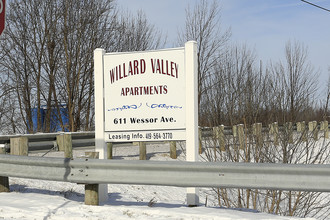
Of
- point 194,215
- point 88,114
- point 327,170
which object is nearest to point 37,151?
point 194,215

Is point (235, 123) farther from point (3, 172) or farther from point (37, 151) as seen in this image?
point (37, 151)

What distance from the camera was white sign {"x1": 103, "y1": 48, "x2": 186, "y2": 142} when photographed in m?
7.16

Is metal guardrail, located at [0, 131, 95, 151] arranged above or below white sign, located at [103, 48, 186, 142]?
below

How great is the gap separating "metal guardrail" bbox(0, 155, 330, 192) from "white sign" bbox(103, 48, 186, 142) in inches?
45.2

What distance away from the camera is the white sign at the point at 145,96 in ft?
23.5

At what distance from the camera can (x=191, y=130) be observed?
7.03 m

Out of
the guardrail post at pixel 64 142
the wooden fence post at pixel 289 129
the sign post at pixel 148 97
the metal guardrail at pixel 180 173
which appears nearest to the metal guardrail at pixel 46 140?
the guardrail post at pixel 64 142

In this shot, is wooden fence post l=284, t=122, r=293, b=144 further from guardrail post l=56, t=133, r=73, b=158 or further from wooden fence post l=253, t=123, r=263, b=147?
guardrail post l=56, t=133, r=73, b=158

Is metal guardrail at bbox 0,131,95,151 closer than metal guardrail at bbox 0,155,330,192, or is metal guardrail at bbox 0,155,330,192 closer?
metal guardrail at bbox 0,155,330,192

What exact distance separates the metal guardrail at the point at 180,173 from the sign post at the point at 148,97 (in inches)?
40.7

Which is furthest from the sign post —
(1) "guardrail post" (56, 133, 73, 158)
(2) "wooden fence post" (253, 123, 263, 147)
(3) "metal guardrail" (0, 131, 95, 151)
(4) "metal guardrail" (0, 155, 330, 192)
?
(1) "guardrail post" (56, 133, 73, 158)

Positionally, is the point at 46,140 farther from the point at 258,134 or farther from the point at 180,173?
the point at 180,173

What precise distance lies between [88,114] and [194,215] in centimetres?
1866

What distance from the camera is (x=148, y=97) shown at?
23.9 ft
